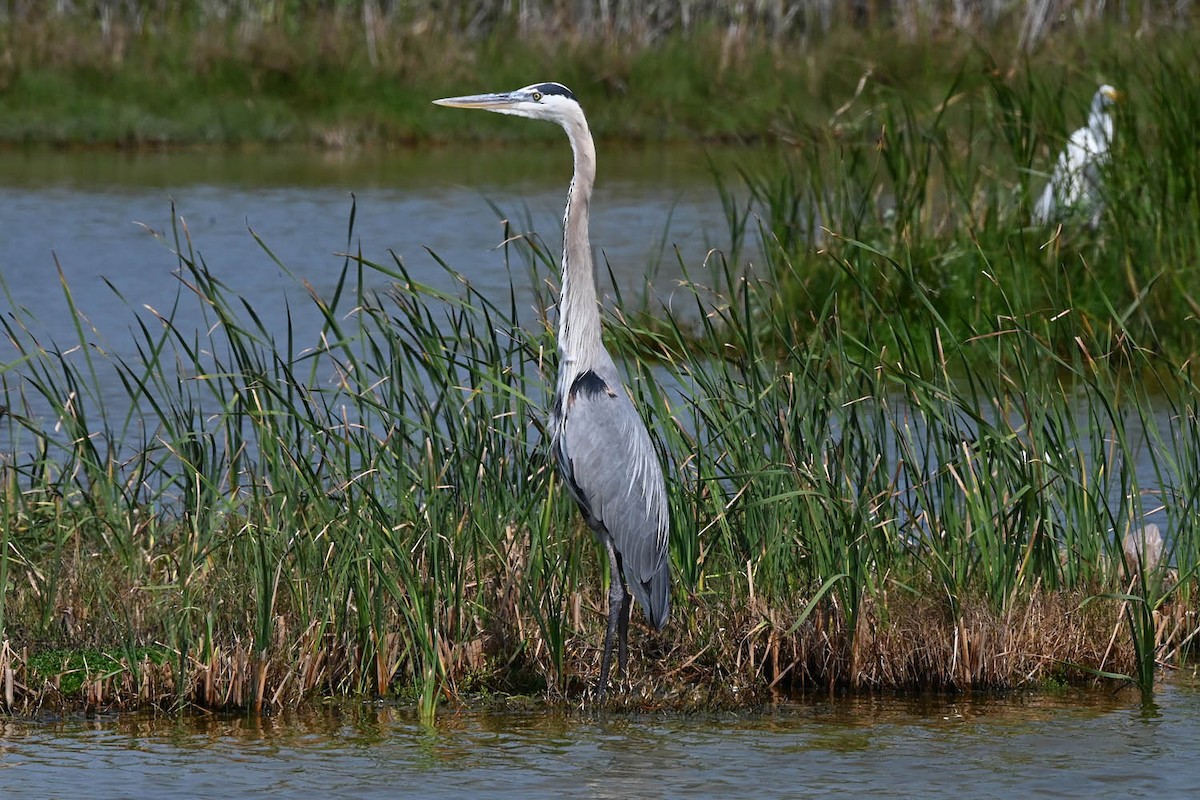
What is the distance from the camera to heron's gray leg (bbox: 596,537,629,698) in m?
4.97

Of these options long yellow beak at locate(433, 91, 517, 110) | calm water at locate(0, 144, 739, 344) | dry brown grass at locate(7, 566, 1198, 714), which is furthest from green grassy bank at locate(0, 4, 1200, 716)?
calm water at locate(0, 144, 739, 344)

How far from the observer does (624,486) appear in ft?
16.4

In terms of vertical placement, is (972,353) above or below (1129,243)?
below

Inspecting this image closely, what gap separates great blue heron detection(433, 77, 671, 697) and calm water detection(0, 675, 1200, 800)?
331 millimetres

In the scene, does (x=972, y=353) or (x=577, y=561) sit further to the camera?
(x=972, y=353)

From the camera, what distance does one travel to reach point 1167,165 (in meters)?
8.77

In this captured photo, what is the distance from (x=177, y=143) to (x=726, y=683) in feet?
51.2

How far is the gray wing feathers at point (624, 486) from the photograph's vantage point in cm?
499

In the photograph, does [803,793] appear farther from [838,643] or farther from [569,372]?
[569,372]

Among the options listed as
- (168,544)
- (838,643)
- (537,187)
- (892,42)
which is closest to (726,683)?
(838,643)

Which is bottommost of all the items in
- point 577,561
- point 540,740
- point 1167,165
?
point 540,740

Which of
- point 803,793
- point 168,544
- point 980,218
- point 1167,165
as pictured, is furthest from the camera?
point 980,218

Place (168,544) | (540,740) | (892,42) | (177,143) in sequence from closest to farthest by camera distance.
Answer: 1. (540,740)
2. (168,544)
3. (177,143)
4. (892,42)

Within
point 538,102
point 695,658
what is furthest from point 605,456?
point 538,102
